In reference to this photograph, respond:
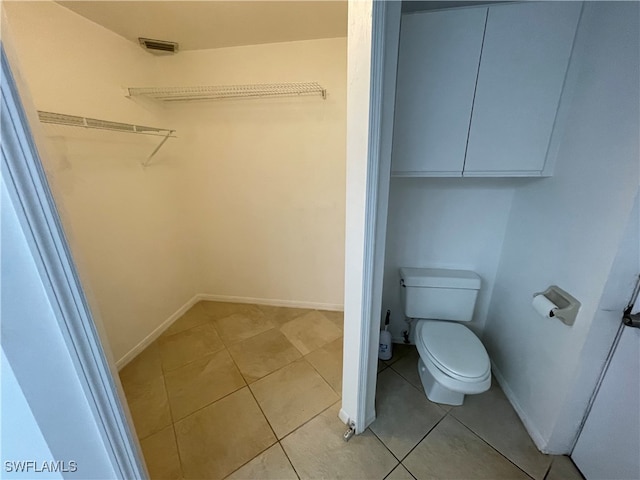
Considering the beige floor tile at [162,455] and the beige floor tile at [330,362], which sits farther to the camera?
the beige floor tile at [330,362]

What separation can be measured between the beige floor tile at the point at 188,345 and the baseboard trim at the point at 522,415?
2085 mm

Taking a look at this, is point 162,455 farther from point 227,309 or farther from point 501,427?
point 501,427

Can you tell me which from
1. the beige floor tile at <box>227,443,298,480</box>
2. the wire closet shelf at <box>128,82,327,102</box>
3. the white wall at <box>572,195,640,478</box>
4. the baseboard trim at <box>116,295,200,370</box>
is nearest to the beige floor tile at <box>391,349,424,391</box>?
the white wall at <box>572,195,640,478</box>

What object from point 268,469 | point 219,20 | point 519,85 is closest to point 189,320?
point 268,469

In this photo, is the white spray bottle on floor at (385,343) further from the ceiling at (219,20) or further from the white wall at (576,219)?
the ceiling at (219,20)

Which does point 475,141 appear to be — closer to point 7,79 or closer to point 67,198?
point 7,79

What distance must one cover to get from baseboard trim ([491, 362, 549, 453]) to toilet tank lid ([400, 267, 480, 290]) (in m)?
0.63

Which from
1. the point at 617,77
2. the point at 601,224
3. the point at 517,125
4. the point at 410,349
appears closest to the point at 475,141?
the point at 517,125

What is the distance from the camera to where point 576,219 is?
3.63 feet

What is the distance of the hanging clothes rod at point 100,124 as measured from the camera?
1.26 m

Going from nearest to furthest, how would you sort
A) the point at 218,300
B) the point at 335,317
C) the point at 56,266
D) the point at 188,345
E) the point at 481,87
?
1. the point at 56,266
2. the point at 481,87
3. the point at 188,345
4. the point at 335,317
5. the point at 218,300

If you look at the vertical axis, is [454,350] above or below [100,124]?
below

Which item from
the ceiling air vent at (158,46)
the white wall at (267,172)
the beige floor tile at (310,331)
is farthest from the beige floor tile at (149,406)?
the ceiling air vent at (158,46)

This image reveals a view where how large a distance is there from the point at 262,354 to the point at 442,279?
1484 millimetres
